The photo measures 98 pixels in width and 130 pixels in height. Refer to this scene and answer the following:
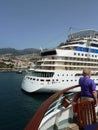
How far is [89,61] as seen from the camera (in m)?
36.3

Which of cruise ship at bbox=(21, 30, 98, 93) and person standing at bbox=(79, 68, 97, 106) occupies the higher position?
person standing at bbox=(79, 68, 97, 106)

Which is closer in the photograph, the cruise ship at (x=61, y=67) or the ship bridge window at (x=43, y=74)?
the cruise ship at (x=61, y=67)

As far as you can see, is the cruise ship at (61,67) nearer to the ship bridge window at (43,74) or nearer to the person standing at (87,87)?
the ship bridge window at (43,74)

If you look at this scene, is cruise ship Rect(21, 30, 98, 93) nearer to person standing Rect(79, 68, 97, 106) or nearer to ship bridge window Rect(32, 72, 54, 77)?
ship bridge window Rect(32, 72, 54, 77)

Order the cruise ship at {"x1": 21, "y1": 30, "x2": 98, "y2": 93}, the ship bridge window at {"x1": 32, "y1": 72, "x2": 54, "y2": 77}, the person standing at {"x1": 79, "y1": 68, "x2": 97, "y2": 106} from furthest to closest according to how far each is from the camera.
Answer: the ship bridge window at {"x1": 32, "y1": 72, "x2": 54, "y2": 77} → the cruise ship at {"x1": 21, "y1": 30, "x2": 98, "y2": 93} → the person standing at {"x1": 79, "y1": 68, "x2": 97, "y2": 106}

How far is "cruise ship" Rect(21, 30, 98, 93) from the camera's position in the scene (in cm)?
3070

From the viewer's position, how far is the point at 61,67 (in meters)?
32.4

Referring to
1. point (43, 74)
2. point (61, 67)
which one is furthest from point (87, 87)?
point (61, 67)

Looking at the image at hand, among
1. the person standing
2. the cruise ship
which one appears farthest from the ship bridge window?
the person standing

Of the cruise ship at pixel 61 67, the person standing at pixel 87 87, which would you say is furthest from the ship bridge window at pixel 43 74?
the person standing at pixel 87 87

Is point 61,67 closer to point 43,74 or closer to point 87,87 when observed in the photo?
point 43,74

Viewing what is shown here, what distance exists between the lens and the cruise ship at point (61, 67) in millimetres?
30703

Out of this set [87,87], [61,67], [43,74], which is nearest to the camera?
[87,87]

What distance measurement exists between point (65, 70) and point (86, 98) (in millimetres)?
27519
